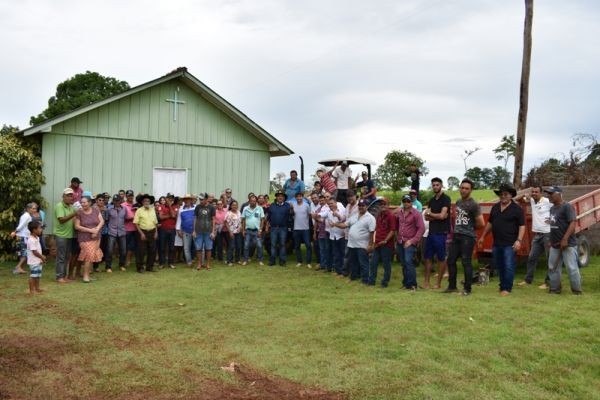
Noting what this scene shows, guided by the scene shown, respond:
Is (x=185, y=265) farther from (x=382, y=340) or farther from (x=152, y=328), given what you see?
(x=382, y=340)

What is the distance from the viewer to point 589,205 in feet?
37.6

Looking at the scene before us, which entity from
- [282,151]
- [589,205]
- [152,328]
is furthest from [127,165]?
[589,205]

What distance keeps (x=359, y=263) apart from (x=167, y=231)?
15.8 feet

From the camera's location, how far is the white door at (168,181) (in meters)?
15.7

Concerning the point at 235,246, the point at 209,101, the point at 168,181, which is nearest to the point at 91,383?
the point at 235,246

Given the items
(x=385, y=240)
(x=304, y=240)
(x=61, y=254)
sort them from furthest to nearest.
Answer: (x=304, y=240)
(x=61, y=254)
(x=385, y=240)

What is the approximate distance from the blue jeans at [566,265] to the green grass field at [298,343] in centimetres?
32

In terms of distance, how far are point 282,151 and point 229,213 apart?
4665mm

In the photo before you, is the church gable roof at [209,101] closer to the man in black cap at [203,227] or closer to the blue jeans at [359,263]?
the man in black cap at [203,227]

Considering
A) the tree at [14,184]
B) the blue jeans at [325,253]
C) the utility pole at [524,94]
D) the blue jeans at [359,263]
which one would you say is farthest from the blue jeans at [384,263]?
the tree at [14,184]

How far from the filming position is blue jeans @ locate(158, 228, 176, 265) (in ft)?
42.5

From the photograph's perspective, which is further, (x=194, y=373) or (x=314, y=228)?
(x=314, y=228)

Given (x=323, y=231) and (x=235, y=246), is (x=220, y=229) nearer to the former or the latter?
(x=235, y=246)

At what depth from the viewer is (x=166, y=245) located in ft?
42.8
